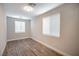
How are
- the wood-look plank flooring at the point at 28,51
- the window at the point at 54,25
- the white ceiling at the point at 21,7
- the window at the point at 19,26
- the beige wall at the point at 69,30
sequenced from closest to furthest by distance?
1. the beige wall at the point at 69,30
2. the white ceiling at the point at 21,7
3. the wood-look plank flooring at the point at 28,51
4. the window at the point at 54,25
5. the window at the point at 19,26

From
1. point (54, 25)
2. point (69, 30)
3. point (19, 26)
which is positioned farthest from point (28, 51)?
point (19, 26)

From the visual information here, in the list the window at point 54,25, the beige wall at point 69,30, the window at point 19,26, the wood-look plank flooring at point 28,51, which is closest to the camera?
the beige wall at point 69,30

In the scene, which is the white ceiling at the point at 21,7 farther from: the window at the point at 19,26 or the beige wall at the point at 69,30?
the window at the point at 19,26

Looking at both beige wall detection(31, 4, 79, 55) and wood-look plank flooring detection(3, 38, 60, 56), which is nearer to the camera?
beige wall detection(31, 4, 79, 55)

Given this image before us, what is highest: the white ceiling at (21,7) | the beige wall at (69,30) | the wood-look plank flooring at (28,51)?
the white ceiling at (21,7)

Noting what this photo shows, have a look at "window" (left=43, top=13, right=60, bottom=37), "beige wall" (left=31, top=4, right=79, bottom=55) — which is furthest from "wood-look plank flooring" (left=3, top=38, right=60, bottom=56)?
"window" (left=43, top=13, right=60, bottom=37)

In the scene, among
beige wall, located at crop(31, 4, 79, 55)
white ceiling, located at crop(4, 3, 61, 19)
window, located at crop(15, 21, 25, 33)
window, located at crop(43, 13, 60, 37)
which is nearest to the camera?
beige wall, located at crop(31, 4, 79, 55)

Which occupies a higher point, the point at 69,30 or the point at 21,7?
the point at 21,7

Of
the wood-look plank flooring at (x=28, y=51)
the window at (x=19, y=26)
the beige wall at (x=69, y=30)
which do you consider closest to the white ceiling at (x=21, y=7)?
the beige wall at (x=69, y=30)

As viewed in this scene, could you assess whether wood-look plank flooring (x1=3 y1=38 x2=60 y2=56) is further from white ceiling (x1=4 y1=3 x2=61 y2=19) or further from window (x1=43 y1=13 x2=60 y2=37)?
white ceiling (x1=4 y1=3 x2=61 y2=19)

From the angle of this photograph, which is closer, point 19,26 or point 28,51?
point 28,51

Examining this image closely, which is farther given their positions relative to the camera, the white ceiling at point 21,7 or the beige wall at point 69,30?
the white ceiling at point 21,7

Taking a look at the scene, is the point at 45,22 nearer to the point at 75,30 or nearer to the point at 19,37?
the point at 75,30

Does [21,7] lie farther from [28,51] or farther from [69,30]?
[69,30]
